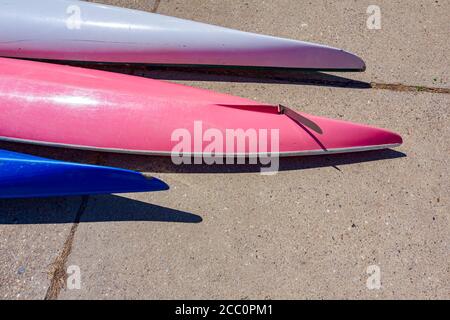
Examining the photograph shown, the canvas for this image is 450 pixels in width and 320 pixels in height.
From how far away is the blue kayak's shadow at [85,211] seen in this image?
8.01ft

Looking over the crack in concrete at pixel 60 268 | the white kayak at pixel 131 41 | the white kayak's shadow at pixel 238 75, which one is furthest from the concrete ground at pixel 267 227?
the white kayak at pixel 131 41

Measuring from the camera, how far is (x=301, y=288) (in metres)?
2.29

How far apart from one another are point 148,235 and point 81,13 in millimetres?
1610

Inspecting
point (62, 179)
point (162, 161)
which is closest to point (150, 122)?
point (162, 161)

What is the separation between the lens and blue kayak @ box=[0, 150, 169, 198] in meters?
2.16

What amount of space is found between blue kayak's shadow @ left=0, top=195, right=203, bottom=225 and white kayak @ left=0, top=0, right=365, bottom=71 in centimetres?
104

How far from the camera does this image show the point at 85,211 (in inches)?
97.1

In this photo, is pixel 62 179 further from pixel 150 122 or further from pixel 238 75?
pixel 238 75

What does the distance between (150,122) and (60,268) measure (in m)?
0.97

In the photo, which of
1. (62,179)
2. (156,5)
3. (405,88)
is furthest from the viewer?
(156,5)

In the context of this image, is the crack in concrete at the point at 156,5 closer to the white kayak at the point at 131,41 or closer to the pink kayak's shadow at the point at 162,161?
the white kayak at the point at 131,41

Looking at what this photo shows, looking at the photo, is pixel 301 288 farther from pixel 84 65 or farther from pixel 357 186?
pixel 84 65
